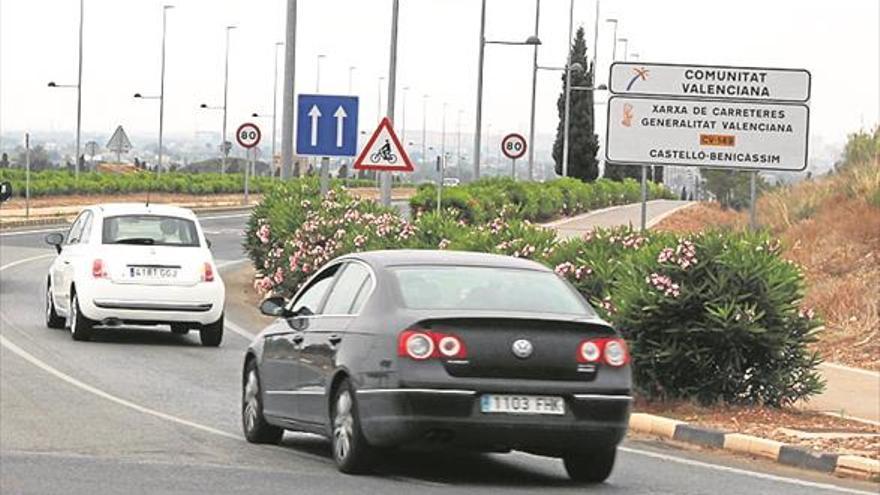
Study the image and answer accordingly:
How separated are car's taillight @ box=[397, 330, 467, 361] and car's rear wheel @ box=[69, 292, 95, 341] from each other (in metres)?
12.2

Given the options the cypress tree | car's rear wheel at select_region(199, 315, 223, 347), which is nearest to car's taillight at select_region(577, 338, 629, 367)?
car's rear wheel at select_region(199, 315, 223, 347)

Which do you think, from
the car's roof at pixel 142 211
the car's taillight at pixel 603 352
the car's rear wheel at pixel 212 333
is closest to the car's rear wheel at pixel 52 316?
the car's roof at pixel 142 211

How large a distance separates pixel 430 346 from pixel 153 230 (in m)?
13.0

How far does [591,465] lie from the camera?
13.4 m

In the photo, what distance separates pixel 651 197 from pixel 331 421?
83267 mm

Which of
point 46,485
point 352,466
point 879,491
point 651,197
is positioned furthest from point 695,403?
point 651,197

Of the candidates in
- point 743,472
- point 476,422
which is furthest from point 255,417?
point 743,472

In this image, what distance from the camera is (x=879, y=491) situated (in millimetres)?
13680

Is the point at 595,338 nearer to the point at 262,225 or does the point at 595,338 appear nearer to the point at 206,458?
the point at 206,458

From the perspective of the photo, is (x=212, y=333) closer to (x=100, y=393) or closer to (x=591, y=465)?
(x=100, y=393)

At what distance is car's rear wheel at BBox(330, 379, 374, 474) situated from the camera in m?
13.0

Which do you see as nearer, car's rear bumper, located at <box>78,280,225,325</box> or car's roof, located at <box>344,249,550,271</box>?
car's roof, located at <box>344,249,550,271</box>

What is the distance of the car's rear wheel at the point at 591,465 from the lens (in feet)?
43.3

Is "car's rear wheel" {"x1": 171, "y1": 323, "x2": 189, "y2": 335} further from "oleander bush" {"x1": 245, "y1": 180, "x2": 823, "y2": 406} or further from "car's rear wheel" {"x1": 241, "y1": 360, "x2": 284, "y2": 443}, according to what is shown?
"car's rear wheel" {"x1": 241, "y1": 360, "x2": 284, "y2": 443}
